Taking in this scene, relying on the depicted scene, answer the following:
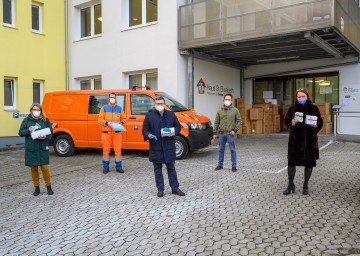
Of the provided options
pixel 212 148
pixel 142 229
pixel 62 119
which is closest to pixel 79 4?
pixel 62 119

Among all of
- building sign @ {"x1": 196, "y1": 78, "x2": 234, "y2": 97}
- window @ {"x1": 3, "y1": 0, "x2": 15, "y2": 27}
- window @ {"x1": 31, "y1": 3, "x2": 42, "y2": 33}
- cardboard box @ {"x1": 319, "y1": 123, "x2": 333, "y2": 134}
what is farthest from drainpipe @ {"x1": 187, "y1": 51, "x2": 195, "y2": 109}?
window @ {"x1": 3, "y1": 0, "x2": 15, "y2": 27}

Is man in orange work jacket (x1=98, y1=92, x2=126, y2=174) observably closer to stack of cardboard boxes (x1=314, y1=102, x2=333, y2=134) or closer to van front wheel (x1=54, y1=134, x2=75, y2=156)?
van front wheel (x1=54, y1=134, x2=75, y2=156)

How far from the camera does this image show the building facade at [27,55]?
15031 mm

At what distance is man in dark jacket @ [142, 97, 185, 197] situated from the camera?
6.36 m

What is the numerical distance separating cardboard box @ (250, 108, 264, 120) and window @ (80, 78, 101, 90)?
7065 millimetres

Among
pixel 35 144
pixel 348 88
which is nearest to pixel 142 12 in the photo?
pixel 348 88

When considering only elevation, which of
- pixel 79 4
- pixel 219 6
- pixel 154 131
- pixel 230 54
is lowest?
pixel 154 131

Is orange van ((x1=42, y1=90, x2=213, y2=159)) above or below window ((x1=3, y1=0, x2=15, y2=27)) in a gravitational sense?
below

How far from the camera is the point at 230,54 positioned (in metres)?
15.3

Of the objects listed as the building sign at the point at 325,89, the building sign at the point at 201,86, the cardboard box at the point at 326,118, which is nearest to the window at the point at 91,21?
the building sign at the point at 201,86

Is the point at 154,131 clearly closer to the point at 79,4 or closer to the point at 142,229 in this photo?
the point at 142,229

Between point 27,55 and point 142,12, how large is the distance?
17.1 ft

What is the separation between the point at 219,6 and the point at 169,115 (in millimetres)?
7817

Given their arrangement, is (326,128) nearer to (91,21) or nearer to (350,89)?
(350,89)
